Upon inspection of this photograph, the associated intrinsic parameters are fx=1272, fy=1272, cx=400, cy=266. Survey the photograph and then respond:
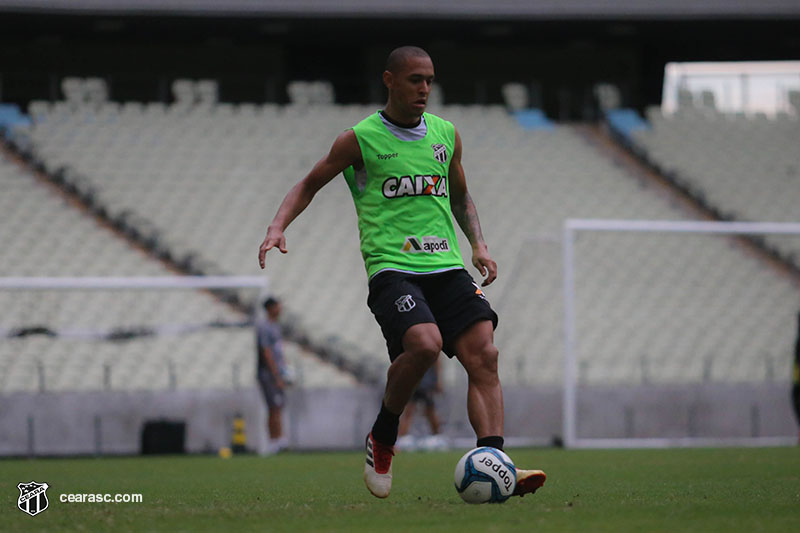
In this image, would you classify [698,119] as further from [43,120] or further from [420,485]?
[420,485]

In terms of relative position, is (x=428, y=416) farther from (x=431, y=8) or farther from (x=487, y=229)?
(x=431, y=8)

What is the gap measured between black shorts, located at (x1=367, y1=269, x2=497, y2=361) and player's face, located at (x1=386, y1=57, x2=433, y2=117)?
28.9 inches

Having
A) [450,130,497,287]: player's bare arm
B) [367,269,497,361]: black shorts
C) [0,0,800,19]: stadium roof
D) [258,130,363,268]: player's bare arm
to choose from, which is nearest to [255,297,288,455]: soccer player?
[450,130,497,287]: player's bare arm

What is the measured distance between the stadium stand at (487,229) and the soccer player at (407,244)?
8605mm

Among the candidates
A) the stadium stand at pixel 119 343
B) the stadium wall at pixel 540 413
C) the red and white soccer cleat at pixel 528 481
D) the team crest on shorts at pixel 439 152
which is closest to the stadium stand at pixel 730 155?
the stadium wall at pixel 540 413

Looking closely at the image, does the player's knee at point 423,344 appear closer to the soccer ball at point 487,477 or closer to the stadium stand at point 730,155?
the soccer ball at point 487,477

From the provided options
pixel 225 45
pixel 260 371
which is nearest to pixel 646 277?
pixel 260 371

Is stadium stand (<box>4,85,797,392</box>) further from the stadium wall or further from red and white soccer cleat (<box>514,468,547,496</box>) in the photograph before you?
red and white soccer cleat (<box>514,468,547,496</box>)

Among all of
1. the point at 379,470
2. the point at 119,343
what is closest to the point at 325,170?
the point at 379,470

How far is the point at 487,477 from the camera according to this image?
5.14 metres

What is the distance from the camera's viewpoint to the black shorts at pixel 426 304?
5.33 meters

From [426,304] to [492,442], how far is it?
645mm

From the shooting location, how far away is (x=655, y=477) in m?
7.41

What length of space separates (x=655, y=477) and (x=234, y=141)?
45.5 ft
